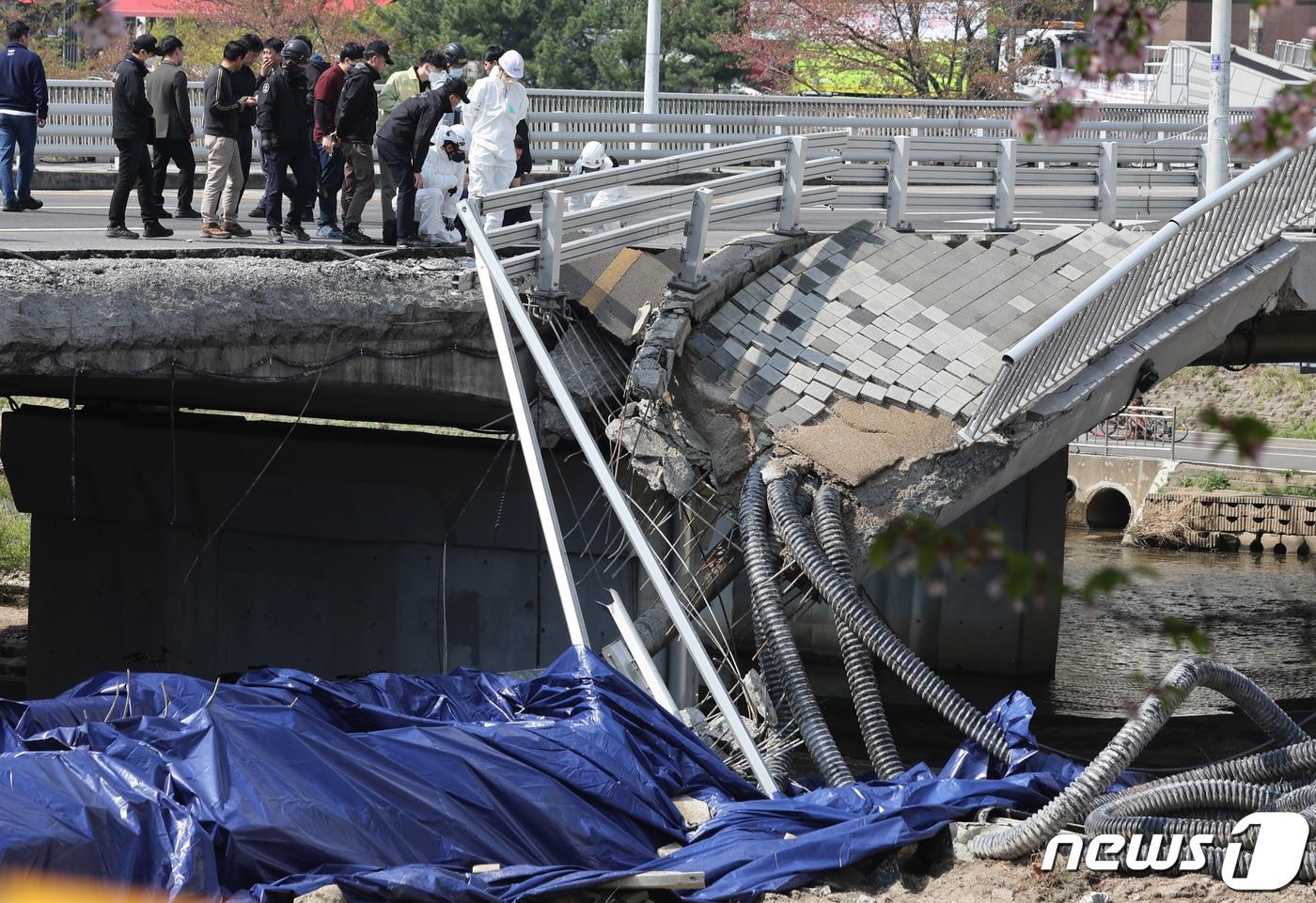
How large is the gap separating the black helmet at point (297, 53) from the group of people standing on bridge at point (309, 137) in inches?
0.4

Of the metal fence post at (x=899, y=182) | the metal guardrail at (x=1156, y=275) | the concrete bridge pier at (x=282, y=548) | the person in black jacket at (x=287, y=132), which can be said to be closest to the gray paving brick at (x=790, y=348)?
Result: the metal guardrail at (x=1156, y=275)

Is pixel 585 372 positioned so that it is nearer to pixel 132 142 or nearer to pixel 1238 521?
pixel 132 142

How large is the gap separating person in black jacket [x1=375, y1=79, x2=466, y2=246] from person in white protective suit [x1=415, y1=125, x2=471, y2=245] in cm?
8

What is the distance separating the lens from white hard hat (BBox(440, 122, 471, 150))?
12.3m

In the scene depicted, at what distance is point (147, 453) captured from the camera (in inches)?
598

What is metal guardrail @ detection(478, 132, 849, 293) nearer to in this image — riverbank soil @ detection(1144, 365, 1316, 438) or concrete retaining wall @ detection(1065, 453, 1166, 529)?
concrete retaining wall @ detection(1065, 453, 1166, 529)

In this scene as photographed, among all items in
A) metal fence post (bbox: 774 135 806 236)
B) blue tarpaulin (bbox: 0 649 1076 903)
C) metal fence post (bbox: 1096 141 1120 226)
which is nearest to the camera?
blue tarpaulin (bbox: 0 649 1076 903)

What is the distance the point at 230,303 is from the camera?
10594 millimetres

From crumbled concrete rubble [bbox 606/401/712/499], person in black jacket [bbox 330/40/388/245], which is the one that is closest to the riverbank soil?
person in black jacket [bbox 330/40/388/245]

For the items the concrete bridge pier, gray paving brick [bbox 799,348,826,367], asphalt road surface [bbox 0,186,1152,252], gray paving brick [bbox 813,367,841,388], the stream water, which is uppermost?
asphalt road surface [bbox 0,186,1152,252]

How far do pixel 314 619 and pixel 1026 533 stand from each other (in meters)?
8.24

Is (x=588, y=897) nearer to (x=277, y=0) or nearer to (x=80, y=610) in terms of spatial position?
(x=80, y=610)

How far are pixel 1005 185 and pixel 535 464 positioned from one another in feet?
18.1

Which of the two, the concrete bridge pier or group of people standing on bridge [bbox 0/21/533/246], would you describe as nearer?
group of people standing on bridge [bbox 0/21/533/246]
